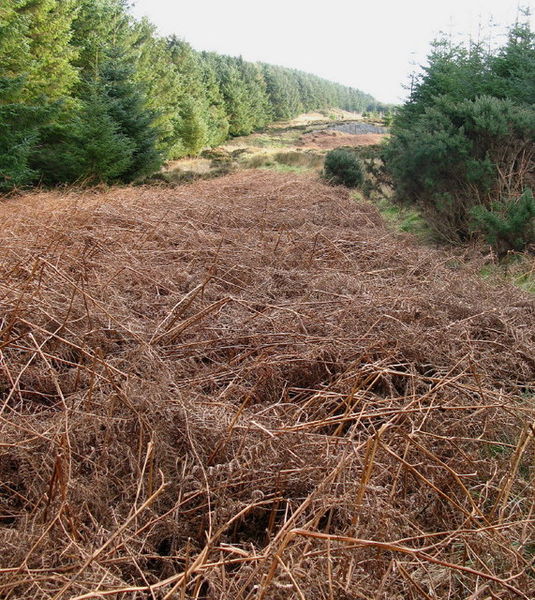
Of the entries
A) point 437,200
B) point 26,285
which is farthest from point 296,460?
point 437,200

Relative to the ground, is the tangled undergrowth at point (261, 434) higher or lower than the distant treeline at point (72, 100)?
A: lower

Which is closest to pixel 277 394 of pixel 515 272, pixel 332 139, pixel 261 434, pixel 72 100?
pixel 261 434

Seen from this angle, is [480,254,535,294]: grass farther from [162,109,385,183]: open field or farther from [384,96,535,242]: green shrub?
[162,109,385,183]: open field

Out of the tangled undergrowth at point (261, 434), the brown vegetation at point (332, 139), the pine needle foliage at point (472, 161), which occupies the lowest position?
the tangled undergrowth at point (261, 434)

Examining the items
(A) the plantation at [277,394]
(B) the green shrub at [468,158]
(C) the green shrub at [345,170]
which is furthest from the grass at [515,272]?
(C) the green shrub at [345,170]

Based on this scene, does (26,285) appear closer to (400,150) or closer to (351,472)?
(351,472)

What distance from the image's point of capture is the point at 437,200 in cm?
698

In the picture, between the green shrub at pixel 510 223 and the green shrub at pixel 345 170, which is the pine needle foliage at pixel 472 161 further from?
the green shrub at pixel 345 170

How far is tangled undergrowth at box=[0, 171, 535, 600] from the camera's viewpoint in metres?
1.48

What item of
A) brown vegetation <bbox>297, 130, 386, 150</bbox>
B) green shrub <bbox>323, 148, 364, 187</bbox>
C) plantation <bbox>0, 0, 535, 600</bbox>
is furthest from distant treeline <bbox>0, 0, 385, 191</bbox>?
brown vegetation <bbox>297, 130, 386, 150</bbox>

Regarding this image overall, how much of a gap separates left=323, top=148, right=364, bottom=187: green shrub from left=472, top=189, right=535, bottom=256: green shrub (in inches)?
262

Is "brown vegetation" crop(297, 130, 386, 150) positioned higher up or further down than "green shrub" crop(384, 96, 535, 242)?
higher up

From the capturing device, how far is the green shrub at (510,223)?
18.8ft

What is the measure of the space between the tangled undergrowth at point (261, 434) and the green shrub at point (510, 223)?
193 cm
